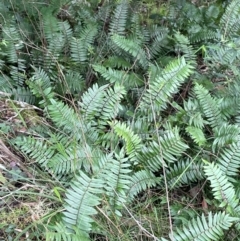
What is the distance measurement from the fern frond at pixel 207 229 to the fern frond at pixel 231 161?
1.39 feet

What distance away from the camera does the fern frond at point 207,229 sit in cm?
212

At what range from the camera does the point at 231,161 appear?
2.54 metres

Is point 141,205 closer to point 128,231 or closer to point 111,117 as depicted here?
point 128,231

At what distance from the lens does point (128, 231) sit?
226 centimetres

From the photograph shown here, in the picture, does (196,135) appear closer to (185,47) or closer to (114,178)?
(114,178)

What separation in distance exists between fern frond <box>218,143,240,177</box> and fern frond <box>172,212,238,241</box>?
16.7 inches

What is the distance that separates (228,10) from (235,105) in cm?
116

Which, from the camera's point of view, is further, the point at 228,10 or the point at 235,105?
the point at 228,10

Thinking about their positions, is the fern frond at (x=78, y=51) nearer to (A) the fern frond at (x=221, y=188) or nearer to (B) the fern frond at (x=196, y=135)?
(B) the fern frond at (x=196, y=135)

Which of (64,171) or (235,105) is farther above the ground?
(235,105)

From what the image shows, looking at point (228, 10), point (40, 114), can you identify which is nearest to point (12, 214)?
point (40, 114)

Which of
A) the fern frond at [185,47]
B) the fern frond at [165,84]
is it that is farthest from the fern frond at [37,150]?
the fern frond at [185,47]

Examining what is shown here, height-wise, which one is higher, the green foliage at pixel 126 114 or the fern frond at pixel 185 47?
the fern frond at pixel 185 47

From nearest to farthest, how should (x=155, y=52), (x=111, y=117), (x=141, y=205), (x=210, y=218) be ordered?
(x=210, y=218), (x=141, y=205), (x=111, y=117), (x=155, y=52)
